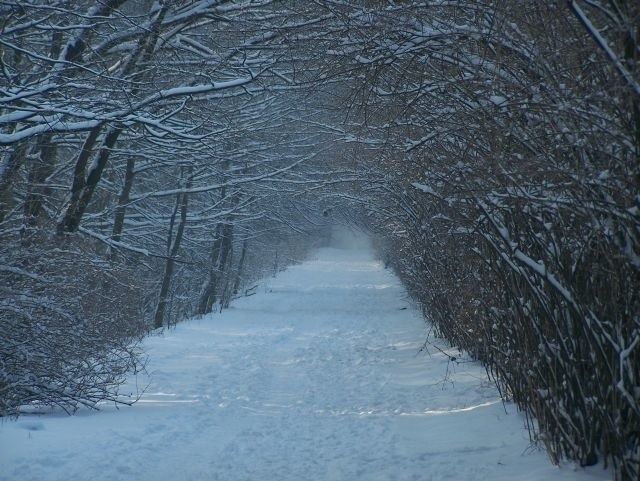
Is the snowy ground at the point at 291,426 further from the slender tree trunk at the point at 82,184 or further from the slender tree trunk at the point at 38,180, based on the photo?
the slender tree trunk at the point at 82,184

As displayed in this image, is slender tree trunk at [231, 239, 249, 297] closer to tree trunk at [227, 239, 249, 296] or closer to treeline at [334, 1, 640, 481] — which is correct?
tree trunk at [227, 239, 249, 296]

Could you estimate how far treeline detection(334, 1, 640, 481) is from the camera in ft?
13.0

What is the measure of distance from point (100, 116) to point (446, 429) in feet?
16.7

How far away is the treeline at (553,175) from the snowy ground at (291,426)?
65 cm

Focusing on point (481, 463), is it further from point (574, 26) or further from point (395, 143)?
point (395, 143)

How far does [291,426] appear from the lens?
309 inches

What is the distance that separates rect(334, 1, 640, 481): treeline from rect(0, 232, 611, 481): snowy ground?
0.65 meters

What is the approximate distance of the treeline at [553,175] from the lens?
3.95 m

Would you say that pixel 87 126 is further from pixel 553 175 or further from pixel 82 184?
pixel 553 175

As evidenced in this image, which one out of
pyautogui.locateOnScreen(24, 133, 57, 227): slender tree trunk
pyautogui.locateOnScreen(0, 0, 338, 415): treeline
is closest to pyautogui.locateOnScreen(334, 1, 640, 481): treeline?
pyautogui.locateOnScreen(0, 0, 338, 415): treeline

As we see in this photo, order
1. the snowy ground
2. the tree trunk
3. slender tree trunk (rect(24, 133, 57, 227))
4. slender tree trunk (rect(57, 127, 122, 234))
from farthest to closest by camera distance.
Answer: the tree trunk
slender tree trunk (rect(57, 127, 122, 234))
slender tree trunk (rect(24, 133, 57, 227))
the snowy ground

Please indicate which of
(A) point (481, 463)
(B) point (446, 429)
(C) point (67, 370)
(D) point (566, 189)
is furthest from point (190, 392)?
(D) point (566, 189)

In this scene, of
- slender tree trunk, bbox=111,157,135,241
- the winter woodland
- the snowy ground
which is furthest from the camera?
slender tree trunk, bbox=111,157,135,241

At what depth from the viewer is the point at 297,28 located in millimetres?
6785
